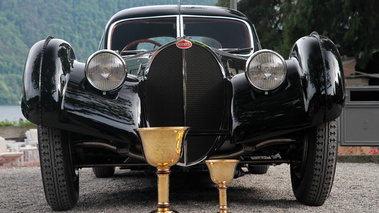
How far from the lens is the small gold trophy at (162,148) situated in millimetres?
2105

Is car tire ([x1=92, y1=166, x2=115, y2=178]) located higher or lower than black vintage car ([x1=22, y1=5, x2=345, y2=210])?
lower

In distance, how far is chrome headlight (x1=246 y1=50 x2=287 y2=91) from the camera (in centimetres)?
334

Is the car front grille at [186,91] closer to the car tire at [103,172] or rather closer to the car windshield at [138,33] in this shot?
the car windshield at [138,33]

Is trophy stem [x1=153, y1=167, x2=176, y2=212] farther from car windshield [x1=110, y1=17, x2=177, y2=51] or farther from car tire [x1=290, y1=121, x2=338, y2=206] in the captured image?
car windshield [x1=110, y1=17, x2=177, y2=51]

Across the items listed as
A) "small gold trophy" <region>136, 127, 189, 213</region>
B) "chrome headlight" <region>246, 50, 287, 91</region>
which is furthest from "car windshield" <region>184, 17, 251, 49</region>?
"small gold trophy" <region>136, 127, 189, 213</region>

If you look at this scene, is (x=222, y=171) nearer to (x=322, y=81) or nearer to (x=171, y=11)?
(x=322, y=81)

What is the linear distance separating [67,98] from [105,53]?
413 mm

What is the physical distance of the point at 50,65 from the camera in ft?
10.9

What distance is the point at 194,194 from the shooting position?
4309mm

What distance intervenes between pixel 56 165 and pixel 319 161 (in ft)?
6.29

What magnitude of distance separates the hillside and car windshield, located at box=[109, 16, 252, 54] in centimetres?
5115

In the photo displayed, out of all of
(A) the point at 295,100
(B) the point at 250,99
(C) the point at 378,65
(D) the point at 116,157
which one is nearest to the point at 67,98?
(D) the point at 116,157

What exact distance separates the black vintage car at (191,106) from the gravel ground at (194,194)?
29cm

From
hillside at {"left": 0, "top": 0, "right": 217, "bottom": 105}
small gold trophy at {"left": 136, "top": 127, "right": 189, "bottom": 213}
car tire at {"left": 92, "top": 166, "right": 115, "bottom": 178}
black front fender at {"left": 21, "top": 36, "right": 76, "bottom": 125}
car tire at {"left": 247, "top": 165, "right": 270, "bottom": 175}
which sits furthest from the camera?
hillside at {"left": 0, "top": 0, "right": 217, "bottom": 105}
